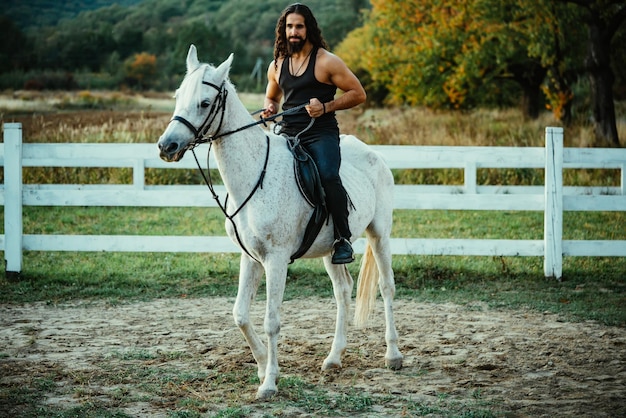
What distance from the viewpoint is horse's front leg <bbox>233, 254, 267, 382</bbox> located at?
5.46 metres

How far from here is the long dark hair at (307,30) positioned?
224 inches

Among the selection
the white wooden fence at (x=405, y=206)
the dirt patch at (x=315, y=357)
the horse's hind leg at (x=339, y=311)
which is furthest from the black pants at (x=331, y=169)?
the white wooden fence at (x=405, y=206)

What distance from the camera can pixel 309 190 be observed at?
5.54 meters

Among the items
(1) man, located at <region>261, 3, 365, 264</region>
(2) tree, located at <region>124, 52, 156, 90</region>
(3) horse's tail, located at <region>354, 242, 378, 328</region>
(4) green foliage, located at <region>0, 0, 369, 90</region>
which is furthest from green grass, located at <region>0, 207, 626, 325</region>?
(2) tree, located at <region>124, 52, 156, 90</region>

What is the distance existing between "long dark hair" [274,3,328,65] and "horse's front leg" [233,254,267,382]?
1.67m

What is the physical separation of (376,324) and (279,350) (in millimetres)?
1407

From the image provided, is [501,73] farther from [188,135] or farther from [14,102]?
[188,135]

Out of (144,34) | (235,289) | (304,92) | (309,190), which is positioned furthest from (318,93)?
(144,34)

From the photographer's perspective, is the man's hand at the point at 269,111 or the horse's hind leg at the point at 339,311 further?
the horse's hind leg at the point at 339,311

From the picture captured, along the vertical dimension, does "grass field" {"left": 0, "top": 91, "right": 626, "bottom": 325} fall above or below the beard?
below

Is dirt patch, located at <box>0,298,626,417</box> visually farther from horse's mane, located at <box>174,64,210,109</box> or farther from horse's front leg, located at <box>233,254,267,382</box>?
horse's mane, located at <box>174,64,210,109</box>

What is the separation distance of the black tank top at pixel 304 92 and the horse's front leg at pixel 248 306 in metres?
1.17

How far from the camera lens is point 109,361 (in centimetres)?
610

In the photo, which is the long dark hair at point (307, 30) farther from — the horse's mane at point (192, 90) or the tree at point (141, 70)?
the tree at point (141, 70)
